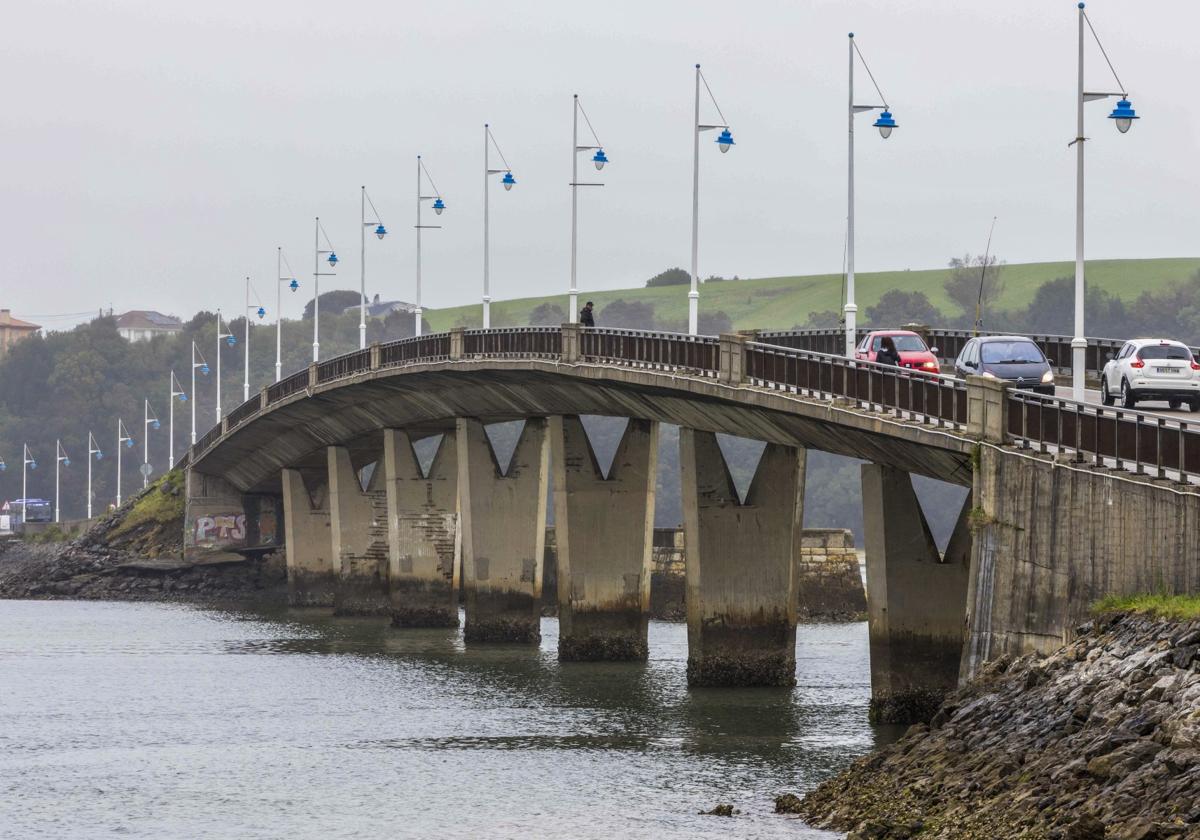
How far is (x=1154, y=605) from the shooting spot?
111 feet

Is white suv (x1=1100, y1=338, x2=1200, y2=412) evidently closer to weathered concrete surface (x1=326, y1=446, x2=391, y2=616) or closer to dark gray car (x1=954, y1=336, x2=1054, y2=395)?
dark gray car (x1=954, y1=336, x2=1054, y2=395)

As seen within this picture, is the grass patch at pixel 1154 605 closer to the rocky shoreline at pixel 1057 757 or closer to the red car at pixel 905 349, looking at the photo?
the rocky shoreline at pixel 1057 757

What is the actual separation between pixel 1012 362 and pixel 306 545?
242ft

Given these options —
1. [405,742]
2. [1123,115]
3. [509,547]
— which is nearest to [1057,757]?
[1123,115]

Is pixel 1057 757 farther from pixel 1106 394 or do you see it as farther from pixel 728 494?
pixel 728 494

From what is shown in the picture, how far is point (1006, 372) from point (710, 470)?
13.7 metres

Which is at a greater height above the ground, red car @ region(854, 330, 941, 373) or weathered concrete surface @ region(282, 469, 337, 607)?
red car @ region(854, 330, 941, 373)

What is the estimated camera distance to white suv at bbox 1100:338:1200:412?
49156 mm

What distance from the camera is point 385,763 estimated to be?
1905 inches

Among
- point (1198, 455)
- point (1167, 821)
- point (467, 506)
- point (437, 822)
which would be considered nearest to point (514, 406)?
Answer: point (467, 506)

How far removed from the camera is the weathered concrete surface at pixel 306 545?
119 m

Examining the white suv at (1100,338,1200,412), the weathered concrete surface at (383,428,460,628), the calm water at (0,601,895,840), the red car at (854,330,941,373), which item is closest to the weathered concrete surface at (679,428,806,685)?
the calm water at (0,601,895,840)

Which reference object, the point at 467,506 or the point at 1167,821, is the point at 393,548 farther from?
the point at 1167,821

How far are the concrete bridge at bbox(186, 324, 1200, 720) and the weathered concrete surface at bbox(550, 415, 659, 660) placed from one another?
0.25 feet
